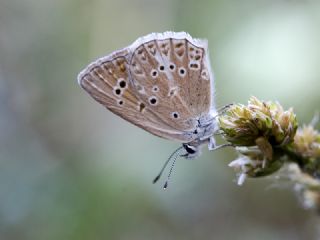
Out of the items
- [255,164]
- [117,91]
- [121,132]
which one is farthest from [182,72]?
[121,132]

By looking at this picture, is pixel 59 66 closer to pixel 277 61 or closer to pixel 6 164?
pixel 6 164

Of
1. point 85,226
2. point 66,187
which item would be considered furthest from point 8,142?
point 85,226

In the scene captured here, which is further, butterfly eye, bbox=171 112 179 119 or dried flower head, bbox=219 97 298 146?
butterfly eye, bbox=171 112 179 119

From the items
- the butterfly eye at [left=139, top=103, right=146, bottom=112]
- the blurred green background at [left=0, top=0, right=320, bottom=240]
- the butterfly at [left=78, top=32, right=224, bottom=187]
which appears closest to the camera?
the butterfly at [left=78, top=32, right=224, bottom=187]

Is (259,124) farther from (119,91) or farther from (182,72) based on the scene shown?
(119,91)

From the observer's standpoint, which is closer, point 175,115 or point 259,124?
point 259,124

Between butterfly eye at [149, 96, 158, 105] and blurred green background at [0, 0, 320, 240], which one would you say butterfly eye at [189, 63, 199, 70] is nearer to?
butterfly eye at [149, 96, 158, 105]

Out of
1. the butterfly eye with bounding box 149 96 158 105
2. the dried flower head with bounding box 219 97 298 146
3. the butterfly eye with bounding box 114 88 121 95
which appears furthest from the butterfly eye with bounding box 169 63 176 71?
the dried flower head with bounding box 219 97 298 146

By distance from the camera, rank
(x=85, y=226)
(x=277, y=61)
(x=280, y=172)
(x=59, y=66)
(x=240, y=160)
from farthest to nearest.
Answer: (x=59, y=66), (x=277, y=61), (x=85, y=226), (x=280, y=172), (x=240, y=160)
